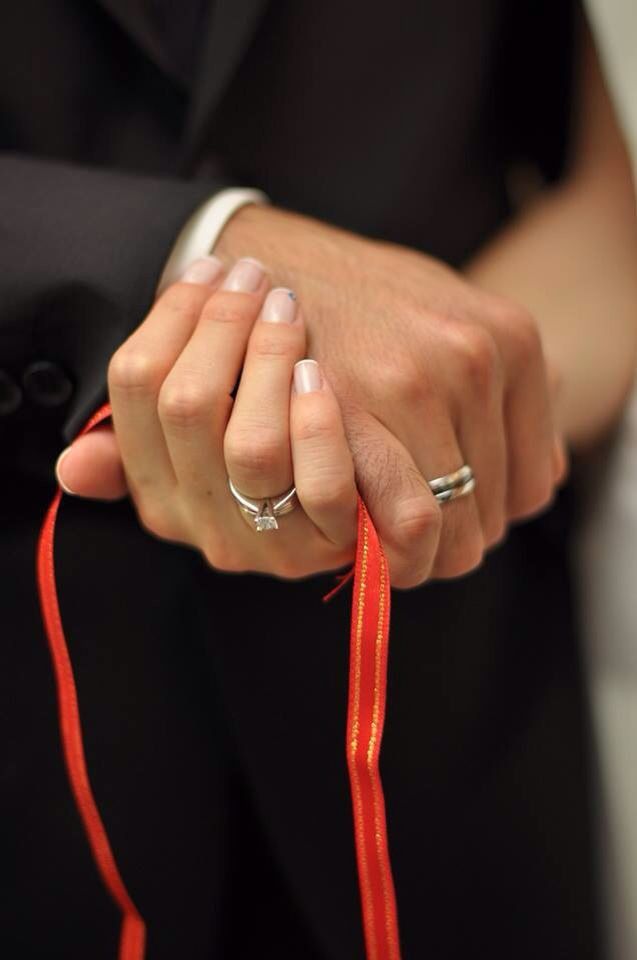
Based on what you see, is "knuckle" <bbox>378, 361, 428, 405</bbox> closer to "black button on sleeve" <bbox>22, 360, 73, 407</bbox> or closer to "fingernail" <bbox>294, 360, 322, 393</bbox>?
"fingernail" <bbox>294, 360, 322, 393</bbox>

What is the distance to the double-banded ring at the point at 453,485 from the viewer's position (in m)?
0.51

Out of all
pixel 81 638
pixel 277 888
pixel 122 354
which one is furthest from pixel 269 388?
pixel 277 888

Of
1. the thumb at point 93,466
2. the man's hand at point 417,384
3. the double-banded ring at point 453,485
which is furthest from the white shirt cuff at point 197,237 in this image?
the double-banded ring at point 453,485

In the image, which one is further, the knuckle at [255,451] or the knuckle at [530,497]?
the knuckle at [530,497]

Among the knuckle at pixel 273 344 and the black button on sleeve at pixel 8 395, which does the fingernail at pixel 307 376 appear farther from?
the black button on sleeve at pixel 8 395

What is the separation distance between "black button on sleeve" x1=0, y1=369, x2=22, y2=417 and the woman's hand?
93 millimetres

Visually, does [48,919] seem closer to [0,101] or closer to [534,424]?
[534,424]

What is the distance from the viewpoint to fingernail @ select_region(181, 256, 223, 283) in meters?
0.55

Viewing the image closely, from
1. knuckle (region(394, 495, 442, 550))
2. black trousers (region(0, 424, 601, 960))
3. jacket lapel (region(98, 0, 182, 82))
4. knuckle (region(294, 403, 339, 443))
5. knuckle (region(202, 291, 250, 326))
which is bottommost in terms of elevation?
black trousers (region(0, 424, 601, 960))

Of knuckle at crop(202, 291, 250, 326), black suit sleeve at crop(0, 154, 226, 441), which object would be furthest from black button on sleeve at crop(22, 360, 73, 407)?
knuckle at crop(202, 291, 250, 326)

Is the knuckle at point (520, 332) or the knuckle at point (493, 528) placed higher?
the knuckle at point (520, 332)

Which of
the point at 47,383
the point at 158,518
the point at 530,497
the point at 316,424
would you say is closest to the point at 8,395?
the point at 47,383

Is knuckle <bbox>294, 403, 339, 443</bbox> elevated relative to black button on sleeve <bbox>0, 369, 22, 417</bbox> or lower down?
elevated

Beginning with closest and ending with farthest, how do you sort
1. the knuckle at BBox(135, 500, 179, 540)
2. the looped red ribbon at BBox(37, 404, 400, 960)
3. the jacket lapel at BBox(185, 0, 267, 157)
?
1. the looped red ribbon at BBox(37, 404, 400, 960)
2. the knuckle at BBox(135, 500, 179, 540)
3. the jacket lapel at BBox(185, 0, 267, 157)
